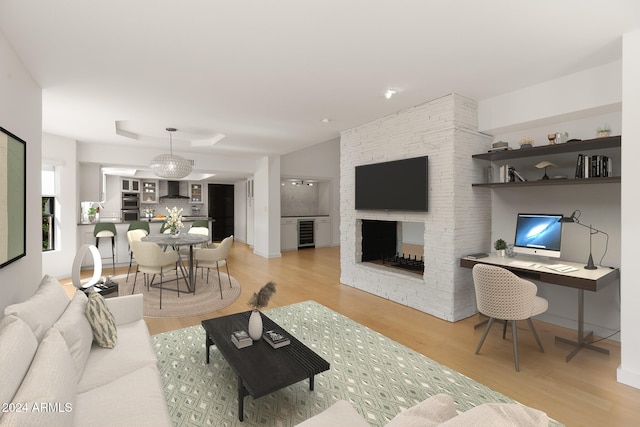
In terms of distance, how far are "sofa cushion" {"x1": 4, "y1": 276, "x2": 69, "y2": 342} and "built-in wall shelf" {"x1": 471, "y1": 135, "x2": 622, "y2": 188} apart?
13.3 feet

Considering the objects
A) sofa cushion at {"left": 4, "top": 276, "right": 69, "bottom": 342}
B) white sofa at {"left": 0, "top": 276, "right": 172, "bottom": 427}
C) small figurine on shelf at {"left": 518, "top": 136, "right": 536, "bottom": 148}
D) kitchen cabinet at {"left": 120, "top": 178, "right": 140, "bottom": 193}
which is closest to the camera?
white sofa at {"left": 0, "top": 276, "right": 172, "bottom": 427}

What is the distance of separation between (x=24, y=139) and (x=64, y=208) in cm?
366

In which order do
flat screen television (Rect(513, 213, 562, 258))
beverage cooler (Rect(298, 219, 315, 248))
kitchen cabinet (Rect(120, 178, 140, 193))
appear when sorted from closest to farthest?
1. flat screen television (Rect(513, 213, 562, 258))
2. kitchen cabinet (Rect(120, 178, 140, 193))
3. beverage cooler (Rect(298, 219, 315, 248))

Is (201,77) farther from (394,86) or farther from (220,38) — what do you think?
(394,86)

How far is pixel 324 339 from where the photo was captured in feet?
10.5

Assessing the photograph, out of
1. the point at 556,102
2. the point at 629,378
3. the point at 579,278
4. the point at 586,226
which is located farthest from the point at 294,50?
the point at 629,378

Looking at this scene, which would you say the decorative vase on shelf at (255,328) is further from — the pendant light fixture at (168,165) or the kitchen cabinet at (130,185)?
the kitchen cabinet at (130,185)

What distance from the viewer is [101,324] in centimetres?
213

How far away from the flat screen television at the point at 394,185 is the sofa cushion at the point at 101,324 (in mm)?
3336

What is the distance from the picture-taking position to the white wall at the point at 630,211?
2342 mm

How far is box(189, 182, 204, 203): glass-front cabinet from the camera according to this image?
1056 centimetres

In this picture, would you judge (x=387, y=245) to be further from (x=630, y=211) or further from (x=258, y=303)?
(x=258, y=303)

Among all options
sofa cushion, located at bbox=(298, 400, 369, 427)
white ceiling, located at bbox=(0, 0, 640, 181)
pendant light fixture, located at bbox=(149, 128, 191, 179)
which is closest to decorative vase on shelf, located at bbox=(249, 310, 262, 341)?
sofa cushion, located at bbox=(298, 400, 369, 427)

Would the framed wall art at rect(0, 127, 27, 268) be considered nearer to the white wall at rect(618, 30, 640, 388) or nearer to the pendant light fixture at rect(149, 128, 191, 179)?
the pendant light fixture at rect(149, 128, 191, 179)
